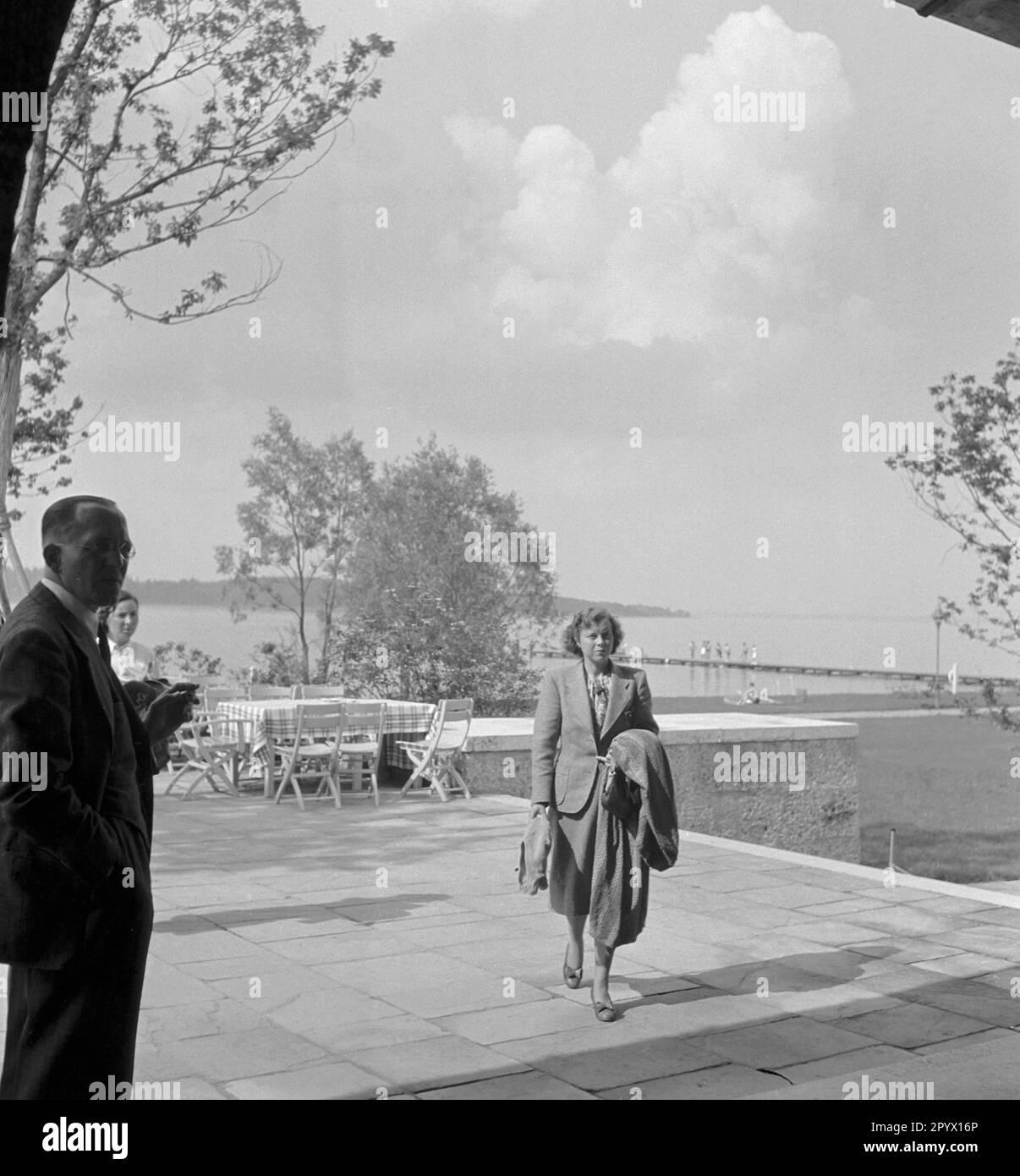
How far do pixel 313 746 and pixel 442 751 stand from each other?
3.54ft

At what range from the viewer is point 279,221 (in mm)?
42562

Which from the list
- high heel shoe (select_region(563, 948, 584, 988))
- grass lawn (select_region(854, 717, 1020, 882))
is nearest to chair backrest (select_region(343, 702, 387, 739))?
grass lawn (select_region(854, 717, 1020, 882))

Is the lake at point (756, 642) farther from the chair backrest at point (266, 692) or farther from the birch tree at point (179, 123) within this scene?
the birch tree at point (179, 123)

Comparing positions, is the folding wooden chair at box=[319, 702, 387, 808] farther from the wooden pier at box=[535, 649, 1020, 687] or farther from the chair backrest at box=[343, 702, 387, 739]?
the wooden pier at box=[535, 649, 1020, 687]

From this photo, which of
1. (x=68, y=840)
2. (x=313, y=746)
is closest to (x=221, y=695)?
(x=313, y=746)

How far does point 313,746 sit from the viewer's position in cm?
1210

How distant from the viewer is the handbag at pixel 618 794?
17.9 feet

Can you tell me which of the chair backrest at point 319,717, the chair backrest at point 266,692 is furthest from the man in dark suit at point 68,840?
the chair backrest at point 266,692

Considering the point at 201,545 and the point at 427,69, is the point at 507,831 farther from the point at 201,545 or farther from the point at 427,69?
the point at 427,69

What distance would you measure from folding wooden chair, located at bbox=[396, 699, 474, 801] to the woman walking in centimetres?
611

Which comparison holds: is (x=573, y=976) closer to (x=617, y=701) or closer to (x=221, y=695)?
(x=617, y=701)

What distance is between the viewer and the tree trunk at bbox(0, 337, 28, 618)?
9766 mm

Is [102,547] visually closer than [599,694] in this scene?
Yes
